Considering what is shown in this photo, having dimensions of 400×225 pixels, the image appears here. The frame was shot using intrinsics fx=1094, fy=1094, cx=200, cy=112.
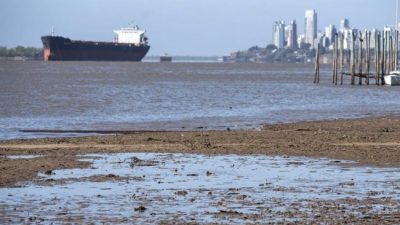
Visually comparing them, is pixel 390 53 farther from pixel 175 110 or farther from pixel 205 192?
pixel 205 192

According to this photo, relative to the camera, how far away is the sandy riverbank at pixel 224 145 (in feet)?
68.0

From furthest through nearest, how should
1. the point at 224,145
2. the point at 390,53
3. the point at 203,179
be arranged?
the point at 390,53 < the point at 224,145 < the point at 203,179

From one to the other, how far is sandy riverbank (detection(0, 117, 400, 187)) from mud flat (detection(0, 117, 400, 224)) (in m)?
0.02

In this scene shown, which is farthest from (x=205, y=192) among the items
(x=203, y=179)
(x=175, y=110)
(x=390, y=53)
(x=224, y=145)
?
(x=390, y=53)

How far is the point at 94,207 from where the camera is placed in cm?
1506

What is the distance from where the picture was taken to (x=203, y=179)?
59.9 ft

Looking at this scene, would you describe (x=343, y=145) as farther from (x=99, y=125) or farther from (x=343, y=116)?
(x=343, y=116)

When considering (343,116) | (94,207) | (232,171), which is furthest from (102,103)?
(94,207)

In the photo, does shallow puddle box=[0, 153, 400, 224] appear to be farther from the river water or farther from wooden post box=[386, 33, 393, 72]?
wooden post box=[386, 33, 393, 72]

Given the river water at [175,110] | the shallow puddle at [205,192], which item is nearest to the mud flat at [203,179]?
the shallow puddle at [205,192]

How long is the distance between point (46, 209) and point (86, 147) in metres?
9.94

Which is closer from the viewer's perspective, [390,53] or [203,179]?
[203,179]

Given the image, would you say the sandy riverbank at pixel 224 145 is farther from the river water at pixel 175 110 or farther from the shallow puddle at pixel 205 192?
the river water at pixel 175 110

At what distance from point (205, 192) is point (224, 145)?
868cm
